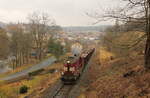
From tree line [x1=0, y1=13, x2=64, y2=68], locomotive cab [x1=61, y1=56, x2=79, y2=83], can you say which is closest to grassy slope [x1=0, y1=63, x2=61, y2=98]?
locomotive cab [x1=61, y1=56, x2=79, y2=83]

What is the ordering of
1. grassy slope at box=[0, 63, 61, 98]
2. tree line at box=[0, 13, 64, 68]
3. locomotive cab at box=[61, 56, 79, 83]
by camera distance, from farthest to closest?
tree line at box=[0, 13, 64, 68]
grassy slope at box=[0, 63, 61, 98]
locomotive cab at box=[61, 56, 79, 83]

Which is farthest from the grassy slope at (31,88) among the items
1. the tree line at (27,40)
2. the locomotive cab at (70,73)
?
the tree line at (27,40)

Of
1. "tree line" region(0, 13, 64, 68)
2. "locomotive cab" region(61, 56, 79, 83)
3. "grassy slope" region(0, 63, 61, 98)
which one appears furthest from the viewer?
"tree line" region(0, 13, 64, 68)

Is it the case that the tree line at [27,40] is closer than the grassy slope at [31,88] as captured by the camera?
No

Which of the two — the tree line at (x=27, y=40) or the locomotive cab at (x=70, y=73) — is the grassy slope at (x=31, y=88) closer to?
the locomotive cab at (x=70, y=73)

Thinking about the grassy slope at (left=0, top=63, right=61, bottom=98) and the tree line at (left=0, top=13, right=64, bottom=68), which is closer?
the grassy slope at (left=0, top=63, right=61, bottom=98)

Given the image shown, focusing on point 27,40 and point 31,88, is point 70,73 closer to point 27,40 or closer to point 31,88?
point 31,88

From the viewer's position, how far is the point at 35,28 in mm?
54844

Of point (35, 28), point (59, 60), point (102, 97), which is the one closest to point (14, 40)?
point (35, 28)

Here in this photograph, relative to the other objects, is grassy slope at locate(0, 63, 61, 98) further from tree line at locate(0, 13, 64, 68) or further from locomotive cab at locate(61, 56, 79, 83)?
tree line at locate(0, 13, 64, 68)

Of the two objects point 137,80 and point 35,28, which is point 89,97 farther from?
point 35,28

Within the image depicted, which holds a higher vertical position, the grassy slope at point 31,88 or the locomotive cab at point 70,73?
the locomotive cab at point 70,73

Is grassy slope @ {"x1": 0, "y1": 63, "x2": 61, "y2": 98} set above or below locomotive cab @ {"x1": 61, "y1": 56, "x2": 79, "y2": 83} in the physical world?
below

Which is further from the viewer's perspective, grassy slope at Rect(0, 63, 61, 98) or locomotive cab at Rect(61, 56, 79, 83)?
grassy slope at Rect(0, 63, 61, 98)
